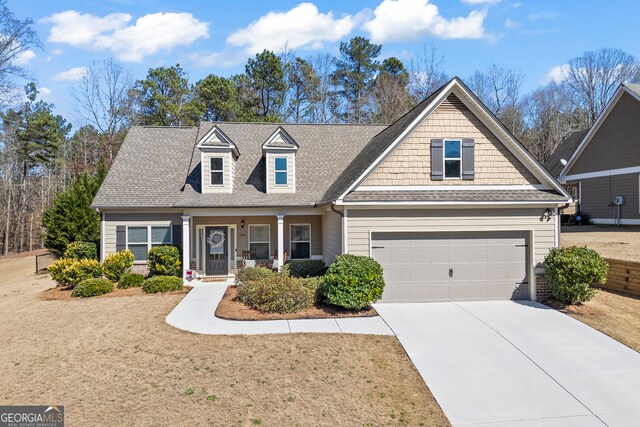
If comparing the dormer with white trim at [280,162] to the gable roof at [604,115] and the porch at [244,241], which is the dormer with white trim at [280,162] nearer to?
the porch at [244,241]

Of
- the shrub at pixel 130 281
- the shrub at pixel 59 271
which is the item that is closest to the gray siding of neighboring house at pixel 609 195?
the shrub at pixel 130 281

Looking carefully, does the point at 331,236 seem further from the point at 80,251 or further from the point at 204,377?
the point at 80,251

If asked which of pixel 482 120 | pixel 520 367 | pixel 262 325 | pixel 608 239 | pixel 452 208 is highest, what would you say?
pixel 482 120

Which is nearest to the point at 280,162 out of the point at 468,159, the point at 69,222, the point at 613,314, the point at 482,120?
the point at 468,159

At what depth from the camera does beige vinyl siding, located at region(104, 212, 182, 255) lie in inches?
625

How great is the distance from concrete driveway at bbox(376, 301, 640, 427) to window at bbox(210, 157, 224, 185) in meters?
9.17

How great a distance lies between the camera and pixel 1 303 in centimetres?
1290

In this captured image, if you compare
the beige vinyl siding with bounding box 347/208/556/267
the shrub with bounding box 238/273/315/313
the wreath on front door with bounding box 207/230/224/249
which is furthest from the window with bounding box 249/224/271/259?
the beige vinyl siding with bounding box 347/208/556/267

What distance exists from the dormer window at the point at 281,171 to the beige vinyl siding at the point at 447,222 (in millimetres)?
5800

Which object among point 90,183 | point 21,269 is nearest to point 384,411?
point 90,183

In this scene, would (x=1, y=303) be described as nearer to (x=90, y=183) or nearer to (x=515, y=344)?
(x=90, y=183)

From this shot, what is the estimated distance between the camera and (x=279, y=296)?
416 inches

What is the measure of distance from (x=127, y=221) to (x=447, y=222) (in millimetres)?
12601

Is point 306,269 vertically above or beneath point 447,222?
beneath
